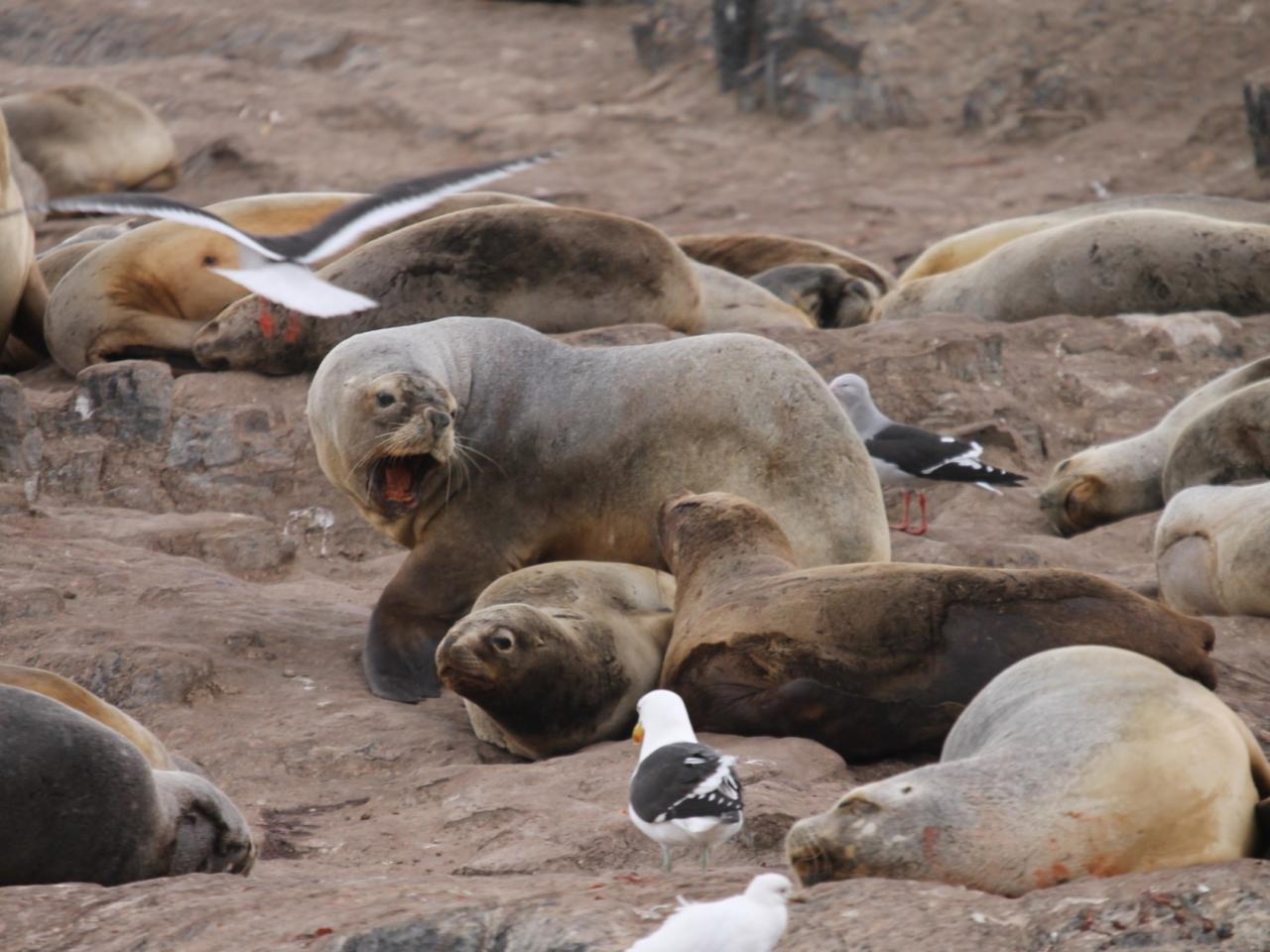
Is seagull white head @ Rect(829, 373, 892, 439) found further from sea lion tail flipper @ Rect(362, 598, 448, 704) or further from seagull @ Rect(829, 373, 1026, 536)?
sea lion tail flipper @ Rect(362, 598, 448, 704)

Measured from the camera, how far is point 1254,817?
3.19 metres

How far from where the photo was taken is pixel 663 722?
3.90 m

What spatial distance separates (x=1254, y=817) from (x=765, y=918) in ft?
3.53

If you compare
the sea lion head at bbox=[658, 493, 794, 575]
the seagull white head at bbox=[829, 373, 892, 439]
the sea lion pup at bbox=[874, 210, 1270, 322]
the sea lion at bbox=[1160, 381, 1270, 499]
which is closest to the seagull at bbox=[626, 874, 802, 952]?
the sea lion head at bbox=[658, 493, 794, 575]

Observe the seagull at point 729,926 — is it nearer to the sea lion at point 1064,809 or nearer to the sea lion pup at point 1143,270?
the sea lion at point 1064,809

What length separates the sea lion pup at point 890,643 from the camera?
4.36 m

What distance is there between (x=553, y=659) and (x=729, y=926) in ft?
7.58

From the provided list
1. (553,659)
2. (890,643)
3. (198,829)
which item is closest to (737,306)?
(553,659)

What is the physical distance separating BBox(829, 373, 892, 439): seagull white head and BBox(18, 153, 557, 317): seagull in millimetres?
2032

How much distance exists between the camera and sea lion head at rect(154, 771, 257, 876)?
3.52 metres

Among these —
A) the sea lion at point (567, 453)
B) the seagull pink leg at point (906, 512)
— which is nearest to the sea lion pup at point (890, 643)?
the sea lion at point (567, 453)

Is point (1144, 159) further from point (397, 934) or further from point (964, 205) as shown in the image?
point (397, 934)

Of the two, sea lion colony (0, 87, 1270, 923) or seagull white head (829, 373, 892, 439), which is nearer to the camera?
sea lion colony (0, 87, 1270, 923)

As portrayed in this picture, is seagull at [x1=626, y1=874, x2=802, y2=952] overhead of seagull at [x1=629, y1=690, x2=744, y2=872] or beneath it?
overhead
